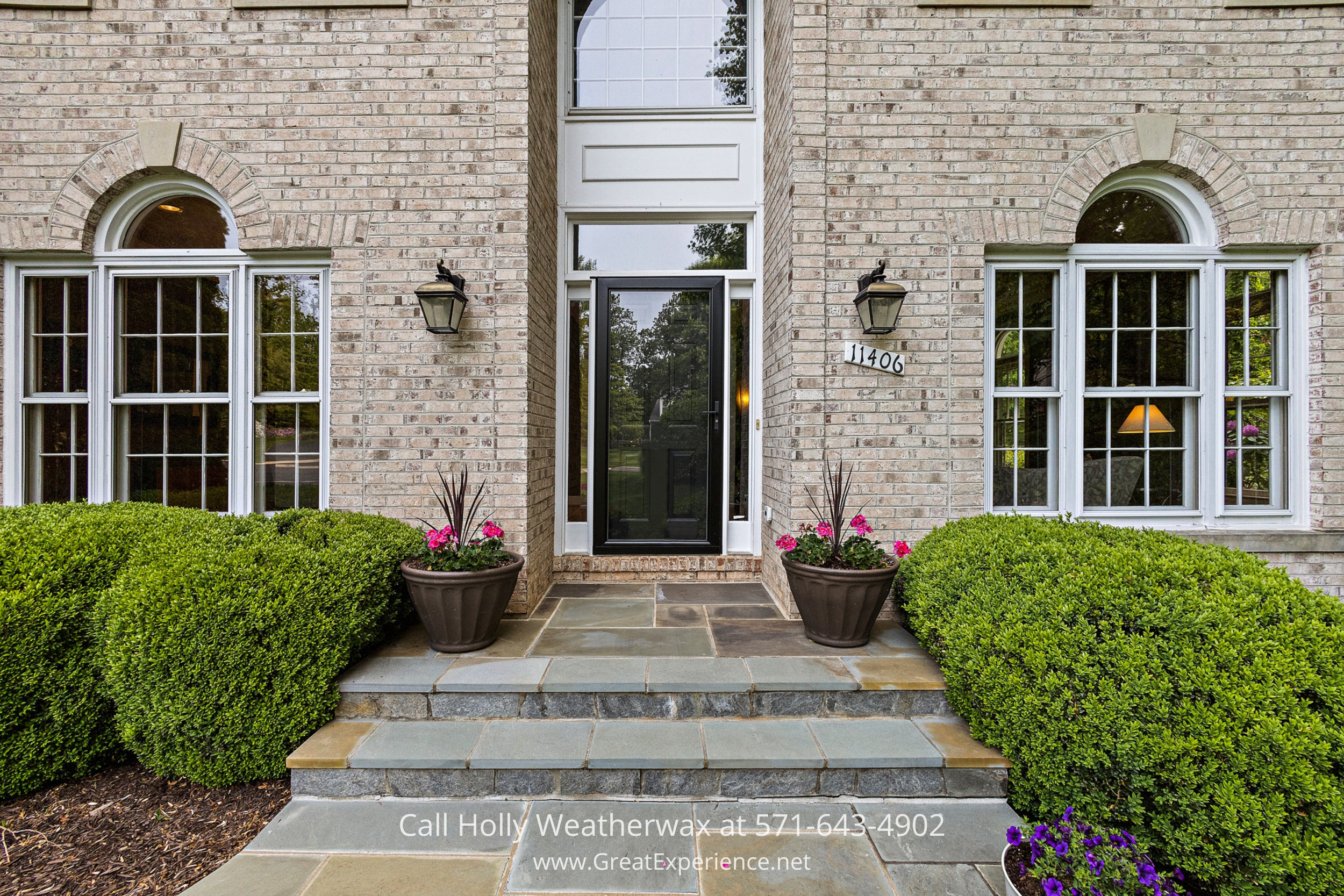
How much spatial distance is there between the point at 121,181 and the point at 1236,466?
759 centimetres

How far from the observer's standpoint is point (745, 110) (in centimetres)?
416

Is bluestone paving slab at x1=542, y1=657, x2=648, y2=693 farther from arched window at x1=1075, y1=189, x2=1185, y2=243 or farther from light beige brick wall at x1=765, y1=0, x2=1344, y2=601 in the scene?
arched window at x1=1075, y1=189, x2=1185, y2=243

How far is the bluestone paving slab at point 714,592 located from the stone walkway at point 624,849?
158 cm

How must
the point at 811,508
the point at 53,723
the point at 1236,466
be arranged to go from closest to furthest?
1. the point at 53,723
2. the point at 811,508
3. the point at 1236,466

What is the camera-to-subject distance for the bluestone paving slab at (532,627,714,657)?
2809 millimetres

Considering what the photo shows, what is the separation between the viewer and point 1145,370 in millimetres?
3629

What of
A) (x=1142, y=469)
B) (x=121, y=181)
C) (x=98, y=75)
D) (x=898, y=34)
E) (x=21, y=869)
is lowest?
(x=21, y=869)

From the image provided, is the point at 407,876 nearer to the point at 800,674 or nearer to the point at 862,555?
the point at 800,674

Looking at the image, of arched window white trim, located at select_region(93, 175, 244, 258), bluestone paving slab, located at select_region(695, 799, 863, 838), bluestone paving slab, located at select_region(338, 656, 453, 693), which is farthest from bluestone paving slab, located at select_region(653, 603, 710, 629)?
arched window white trim, located at select_region(93, 175, 244, 258)

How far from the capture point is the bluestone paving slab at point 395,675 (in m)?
2.47

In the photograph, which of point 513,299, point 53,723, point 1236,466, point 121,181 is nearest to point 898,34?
point 513,299

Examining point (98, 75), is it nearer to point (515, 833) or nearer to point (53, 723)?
point (53, 723)

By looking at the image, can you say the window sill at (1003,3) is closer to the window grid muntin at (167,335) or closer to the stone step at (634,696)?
the stone step at (634,696)

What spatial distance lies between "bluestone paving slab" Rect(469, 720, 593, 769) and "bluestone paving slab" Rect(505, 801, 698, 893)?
159mm
